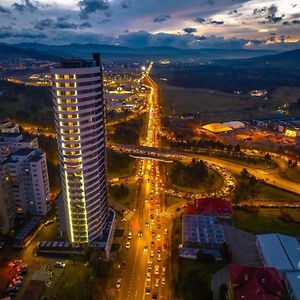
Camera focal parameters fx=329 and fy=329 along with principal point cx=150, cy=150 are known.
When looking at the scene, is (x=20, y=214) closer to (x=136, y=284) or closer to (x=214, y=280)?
(x=136, y=284)

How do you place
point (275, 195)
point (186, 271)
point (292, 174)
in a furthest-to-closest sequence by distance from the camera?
point (292, 174), point (275, 195), point (186, 271)

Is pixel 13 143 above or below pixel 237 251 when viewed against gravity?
above

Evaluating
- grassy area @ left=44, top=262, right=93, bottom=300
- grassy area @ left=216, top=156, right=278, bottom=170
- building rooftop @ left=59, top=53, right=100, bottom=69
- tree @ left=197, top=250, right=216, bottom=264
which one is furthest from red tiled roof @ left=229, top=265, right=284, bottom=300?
grassy area @ left=216, top=156, right=278, bottom=170

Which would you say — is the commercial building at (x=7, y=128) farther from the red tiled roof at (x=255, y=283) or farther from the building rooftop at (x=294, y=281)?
the building rooftop at (x=294, y=281)

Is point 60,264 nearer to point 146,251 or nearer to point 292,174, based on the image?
point 146,251

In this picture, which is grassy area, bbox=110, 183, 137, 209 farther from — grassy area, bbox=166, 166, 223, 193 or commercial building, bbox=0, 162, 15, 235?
commercial building, bbox=0, 162, 15, 235

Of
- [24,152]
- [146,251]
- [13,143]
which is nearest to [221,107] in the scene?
[13,143]
